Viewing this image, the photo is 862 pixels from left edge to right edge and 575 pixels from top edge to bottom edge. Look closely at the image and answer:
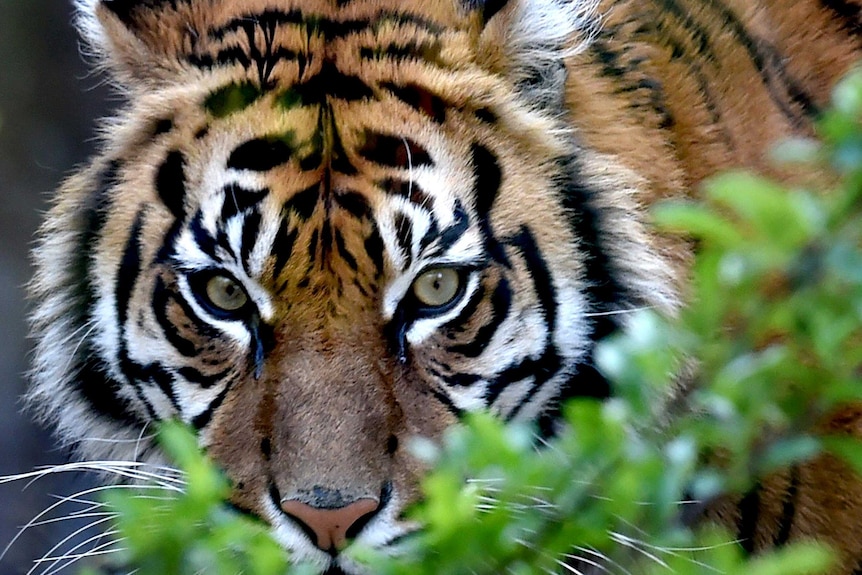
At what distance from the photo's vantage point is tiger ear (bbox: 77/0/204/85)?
1.86m

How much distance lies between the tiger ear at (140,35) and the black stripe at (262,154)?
228 mm

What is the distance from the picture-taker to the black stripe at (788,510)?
6.02 ft

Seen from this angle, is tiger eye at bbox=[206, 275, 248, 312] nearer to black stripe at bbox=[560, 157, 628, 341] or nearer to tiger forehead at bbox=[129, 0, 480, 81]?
tiger forehead at bbox=[129, 0, 480, 81]

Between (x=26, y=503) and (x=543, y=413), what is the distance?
6.03 ft

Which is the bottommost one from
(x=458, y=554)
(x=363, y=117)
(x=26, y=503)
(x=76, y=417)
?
(x=26, y=503)

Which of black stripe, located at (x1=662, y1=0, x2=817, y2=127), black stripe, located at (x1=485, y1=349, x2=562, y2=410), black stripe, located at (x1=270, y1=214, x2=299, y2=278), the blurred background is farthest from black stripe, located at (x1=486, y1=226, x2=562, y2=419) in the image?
the blurred background

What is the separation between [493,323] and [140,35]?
2.30ft

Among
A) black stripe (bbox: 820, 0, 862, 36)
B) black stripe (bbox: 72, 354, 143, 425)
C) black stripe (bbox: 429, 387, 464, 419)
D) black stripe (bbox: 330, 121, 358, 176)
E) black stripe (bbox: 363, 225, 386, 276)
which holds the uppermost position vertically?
black stripe (bbox: 820, 0, 862, 36)

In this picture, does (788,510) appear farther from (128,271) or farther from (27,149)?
(27,149)

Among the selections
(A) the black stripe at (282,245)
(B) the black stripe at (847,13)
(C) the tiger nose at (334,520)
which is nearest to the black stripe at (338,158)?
(A) the black stripe at (282,245)

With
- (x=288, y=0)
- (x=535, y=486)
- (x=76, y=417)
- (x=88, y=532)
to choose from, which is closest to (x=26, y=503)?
(x=88, y=532)

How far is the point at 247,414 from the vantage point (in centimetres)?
168

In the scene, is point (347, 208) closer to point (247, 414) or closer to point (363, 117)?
point (363, 117)

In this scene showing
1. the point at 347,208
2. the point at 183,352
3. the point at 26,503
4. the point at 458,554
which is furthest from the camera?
the point at 26,503
